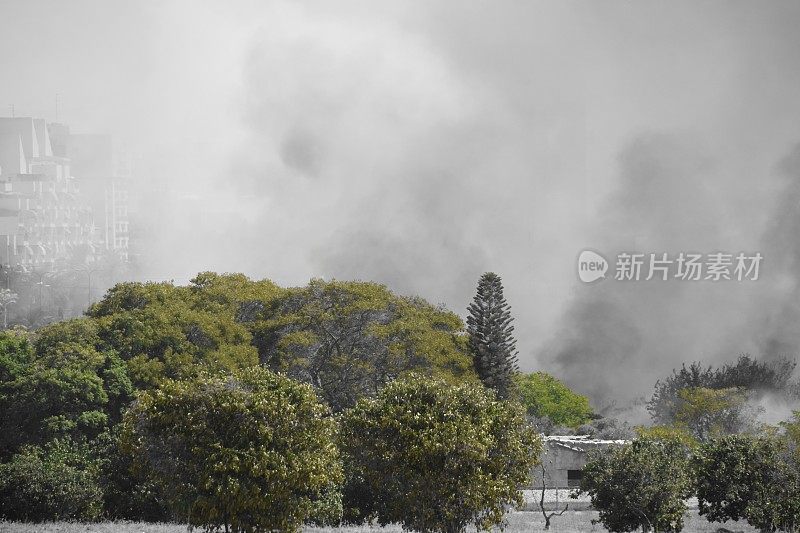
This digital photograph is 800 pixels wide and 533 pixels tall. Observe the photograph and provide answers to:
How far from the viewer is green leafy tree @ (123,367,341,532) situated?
3067 centimetres

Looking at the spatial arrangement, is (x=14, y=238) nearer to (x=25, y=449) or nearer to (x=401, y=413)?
(x=25, y=449)

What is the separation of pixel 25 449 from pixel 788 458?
37.5m

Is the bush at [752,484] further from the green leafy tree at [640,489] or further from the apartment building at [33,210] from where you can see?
the apartment building at [33,210]

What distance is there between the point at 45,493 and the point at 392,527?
13893 millimetres

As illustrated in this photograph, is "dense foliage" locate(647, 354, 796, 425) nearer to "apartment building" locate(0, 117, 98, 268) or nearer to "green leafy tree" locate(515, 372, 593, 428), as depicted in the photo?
"green leafy tree" locate(515, 372, 593, 428)

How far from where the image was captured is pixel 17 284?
169125 millimetres

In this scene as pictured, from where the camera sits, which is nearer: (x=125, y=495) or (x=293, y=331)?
(x=125, y=495)

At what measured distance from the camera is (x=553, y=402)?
421 feet

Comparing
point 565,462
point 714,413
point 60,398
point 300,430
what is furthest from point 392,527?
point 714,413

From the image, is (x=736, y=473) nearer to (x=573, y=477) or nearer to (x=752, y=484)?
(x=752, y=484)

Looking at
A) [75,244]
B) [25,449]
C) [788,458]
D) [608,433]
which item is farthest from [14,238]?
[788,458]

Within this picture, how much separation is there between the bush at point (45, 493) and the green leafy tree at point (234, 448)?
9077 mm

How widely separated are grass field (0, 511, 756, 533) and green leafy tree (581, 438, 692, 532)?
2.79 m

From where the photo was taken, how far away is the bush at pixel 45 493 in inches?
1547
